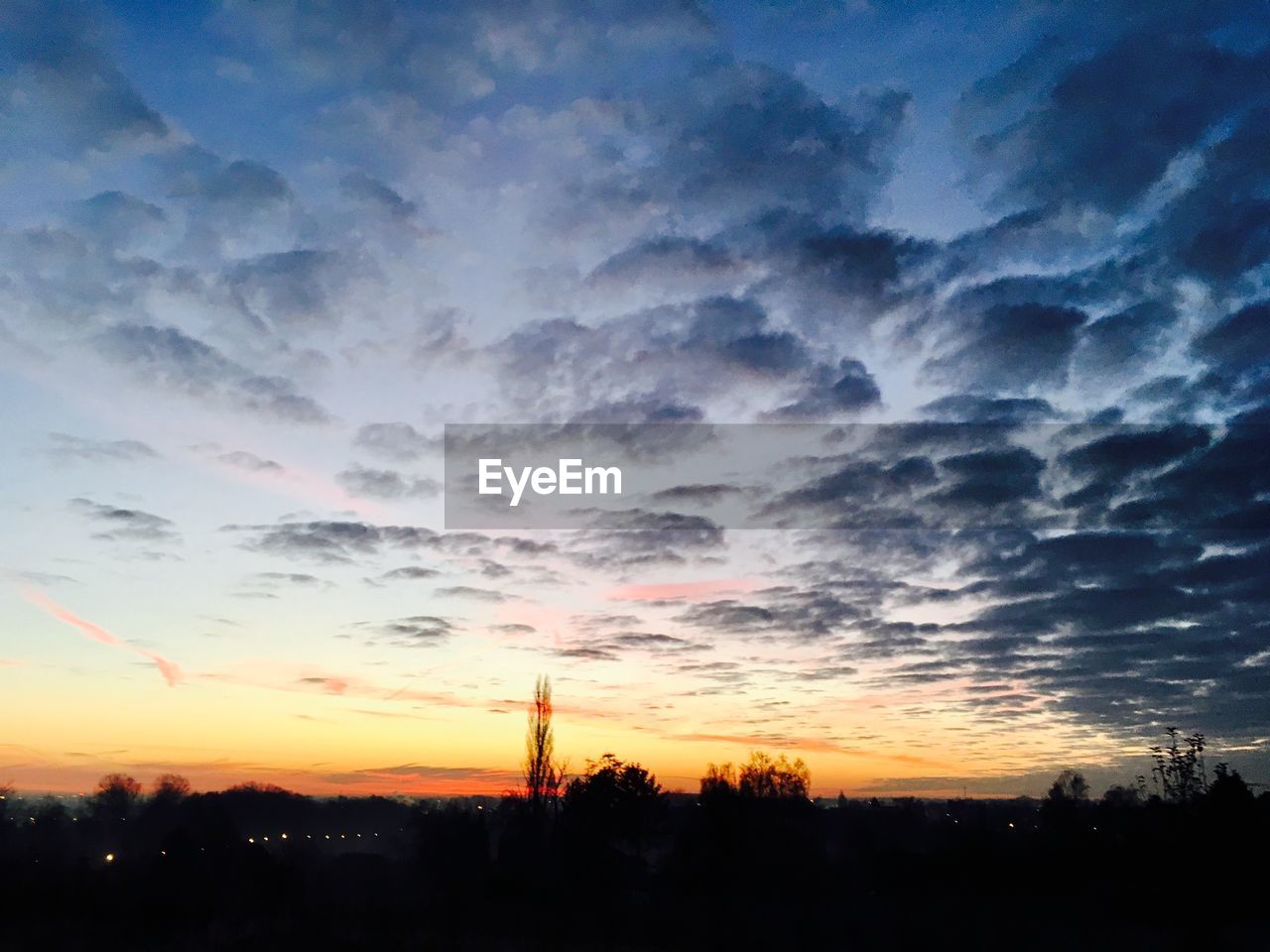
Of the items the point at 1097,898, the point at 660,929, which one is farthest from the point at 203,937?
the point at 1097,898

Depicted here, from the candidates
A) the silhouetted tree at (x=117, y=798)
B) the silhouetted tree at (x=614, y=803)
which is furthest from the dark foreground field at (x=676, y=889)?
the silhouetted tree at (x=117, y=798)

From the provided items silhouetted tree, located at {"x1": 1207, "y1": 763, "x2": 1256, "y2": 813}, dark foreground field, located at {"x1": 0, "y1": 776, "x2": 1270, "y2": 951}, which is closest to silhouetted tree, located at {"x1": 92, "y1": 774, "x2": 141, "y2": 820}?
dark foreground field, located at {"x1": 0, "y1": 776, "x2": 1270, "y2": 951}

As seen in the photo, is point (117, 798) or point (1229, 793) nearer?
point (1229, 793)

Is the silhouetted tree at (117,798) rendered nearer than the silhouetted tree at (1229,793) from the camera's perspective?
No

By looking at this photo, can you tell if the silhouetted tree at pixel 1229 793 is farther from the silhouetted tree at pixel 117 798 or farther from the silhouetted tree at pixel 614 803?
the silhouetted tree at pixel 117 798

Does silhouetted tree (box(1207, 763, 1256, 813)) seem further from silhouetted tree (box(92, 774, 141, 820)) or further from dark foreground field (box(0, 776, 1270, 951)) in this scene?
silhouetted tree (box(92, 774, 141, 820))

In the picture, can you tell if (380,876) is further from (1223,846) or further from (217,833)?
(1223,846)

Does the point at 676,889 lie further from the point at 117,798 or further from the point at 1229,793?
the point at 117,798

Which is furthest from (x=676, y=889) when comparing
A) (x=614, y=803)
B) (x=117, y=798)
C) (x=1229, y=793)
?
(x=117, y=798)
